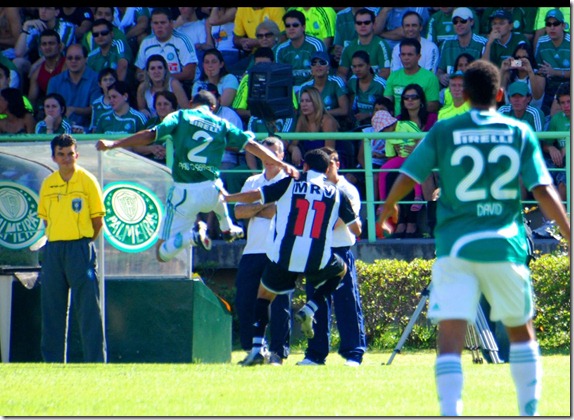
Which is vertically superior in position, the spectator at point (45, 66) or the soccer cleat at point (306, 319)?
the spectator at point (45, 66)

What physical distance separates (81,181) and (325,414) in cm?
503

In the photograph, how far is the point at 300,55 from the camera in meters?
16.9

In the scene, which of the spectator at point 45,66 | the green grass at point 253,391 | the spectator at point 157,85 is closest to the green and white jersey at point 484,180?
the green grass at point 253,391

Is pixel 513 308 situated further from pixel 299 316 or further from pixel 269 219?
pixel 269 219

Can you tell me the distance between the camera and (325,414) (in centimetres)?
794

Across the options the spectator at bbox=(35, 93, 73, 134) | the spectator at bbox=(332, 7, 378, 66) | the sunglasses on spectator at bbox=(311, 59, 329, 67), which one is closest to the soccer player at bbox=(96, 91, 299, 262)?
the sunglasses on spectator at bbox=(311, 59, 329, 67)

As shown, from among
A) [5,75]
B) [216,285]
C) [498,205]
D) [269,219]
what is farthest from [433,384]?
[5,75]

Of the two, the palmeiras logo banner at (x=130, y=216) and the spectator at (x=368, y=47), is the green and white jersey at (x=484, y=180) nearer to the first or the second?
the palmeiras logo banner at (x=130, y=216)

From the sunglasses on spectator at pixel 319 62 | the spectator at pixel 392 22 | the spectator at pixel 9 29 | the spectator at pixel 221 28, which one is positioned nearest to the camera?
the sunglasses on spectator at pixel 319 62

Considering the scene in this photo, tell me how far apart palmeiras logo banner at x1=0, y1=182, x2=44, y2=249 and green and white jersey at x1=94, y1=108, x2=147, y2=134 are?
3353mm

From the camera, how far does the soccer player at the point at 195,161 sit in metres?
11.0

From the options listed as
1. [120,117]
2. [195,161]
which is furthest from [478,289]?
[120,117]

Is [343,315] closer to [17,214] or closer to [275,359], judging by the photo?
[275,359]

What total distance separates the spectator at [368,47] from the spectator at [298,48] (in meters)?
0.39
